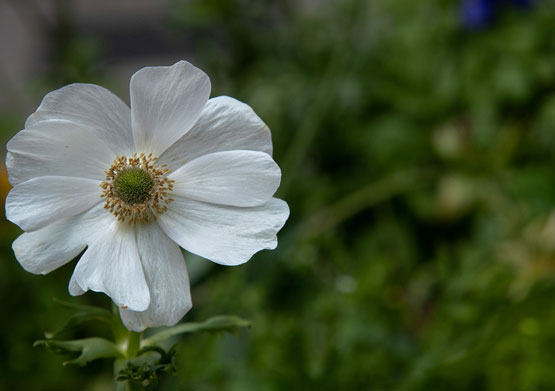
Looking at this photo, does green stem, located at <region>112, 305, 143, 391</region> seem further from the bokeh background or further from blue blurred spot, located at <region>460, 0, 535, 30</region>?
blue blurred spot, located at <region>460, 0, 535, 30</region>

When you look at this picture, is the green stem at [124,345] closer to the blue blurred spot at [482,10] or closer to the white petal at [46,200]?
the white petal at [46,200]

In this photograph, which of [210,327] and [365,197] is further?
[365,197]

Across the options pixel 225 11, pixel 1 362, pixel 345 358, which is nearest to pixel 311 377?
pixel 345 358

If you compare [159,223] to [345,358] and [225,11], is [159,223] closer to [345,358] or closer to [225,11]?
[345,358]

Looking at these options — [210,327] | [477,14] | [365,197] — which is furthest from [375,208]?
[210,327]

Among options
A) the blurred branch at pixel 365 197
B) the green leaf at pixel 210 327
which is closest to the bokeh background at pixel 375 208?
the blurred branch at pixel 365 197

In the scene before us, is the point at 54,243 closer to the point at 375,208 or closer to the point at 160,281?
the point at 160,281

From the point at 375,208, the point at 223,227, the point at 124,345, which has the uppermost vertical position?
the point at 223,227

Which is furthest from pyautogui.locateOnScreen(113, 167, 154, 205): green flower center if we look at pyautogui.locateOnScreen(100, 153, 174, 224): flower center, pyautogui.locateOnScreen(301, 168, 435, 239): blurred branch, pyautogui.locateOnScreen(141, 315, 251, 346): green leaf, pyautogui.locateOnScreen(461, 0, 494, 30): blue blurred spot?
pyautogui.locateOnScreen(461, 0, 494, 30): blue blurred spot
